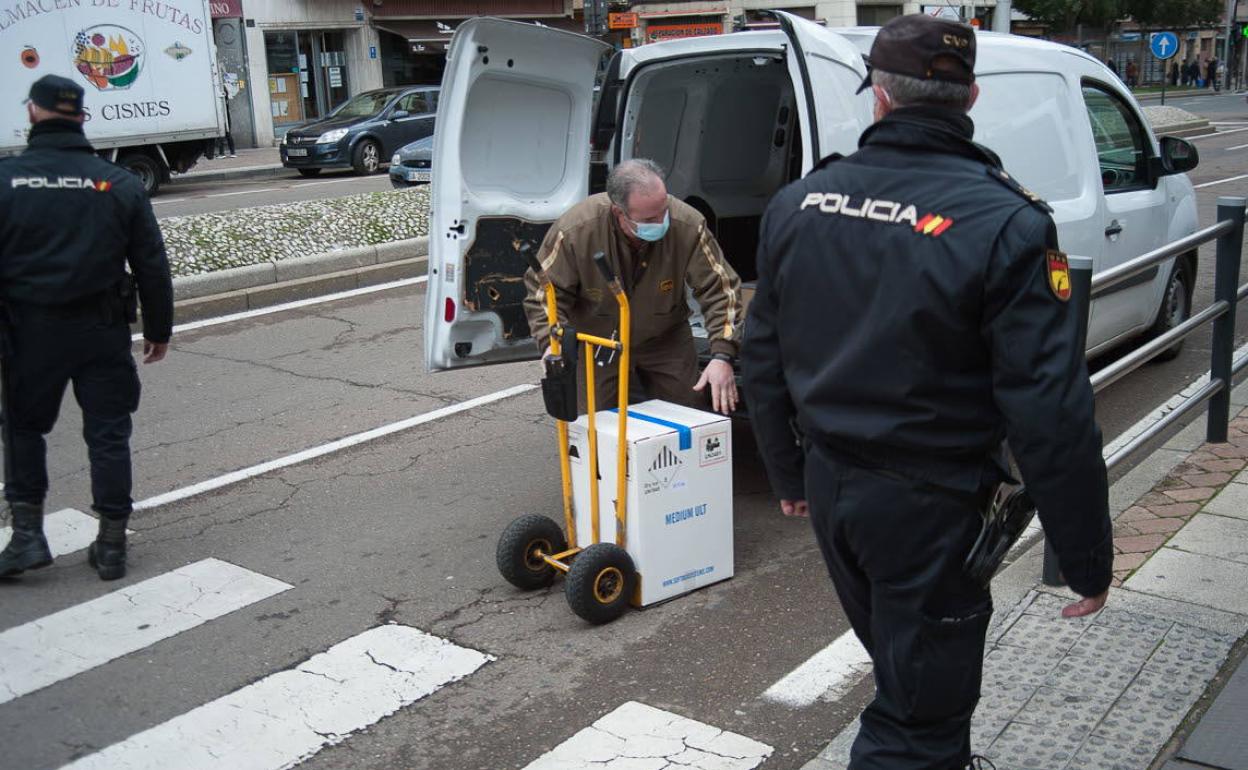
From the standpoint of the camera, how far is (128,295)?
538cm

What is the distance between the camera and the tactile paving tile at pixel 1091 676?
12.8ft

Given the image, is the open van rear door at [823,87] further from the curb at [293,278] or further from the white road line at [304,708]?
the curb at [293,278]

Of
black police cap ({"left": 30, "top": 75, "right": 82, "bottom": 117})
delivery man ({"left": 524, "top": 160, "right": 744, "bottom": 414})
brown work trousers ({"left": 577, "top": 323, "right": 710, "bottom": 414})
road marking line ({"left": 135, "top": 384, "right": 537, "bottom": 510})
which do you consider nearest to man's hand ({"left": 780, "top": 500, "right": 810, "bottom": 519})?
delivery man ({"left": 524, "top": 160, "right": 744, "bottom": 414})

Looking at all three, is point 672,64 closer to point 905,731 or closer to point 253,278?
point 905,731

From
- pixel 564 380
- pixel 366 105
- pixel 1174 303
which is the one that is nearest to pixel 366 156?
pixel 366 105

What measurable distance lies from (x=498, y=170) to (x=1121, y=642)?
3.21 m

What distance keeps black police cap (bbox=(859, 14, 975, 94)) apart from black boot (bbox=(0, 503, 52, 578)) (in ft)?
13.7

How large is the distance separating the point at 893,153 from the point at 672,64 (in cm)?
384

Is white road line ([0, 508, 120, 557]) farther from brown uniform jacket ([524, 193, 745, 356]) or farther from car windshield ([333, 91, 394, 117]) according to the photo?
car windshield ([333, 91, 394, 117])

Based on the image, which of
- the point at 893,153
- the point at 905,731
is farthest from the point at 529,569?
the point at 893,153

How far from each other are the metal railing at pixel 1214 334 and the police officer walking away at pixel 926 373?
80.1 inches

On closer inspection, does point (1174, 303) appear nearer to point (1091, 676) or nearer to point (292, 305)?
point (1091, 676)

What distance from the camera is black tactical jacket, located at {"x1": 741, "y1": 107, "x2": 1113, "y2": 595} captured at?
8.12 feet

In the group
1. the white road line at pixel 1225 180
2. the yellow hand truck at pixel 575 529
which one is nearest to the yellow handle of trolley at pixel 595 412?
the yellow hand truck at pixel 575 529
